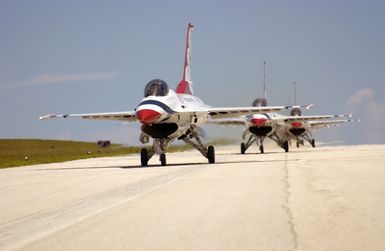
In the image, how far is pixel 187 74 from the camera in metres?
39.0

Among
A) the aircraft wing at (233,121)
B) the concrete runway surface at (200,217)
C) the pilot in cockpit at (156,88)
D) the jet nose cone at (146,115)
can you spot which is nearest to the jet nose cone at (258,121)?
the aircraft wing at (233,121)

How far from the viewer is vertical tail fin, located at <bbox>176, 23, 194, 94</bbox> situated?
37131 millimetres

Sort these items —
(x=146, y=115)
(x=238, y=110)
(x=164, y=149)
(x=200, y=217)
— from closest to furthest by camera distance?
1. (x=200, y=217)
2. (x=146, y=115)
3. (x=164, y=149)
4. (x=238, y=110)

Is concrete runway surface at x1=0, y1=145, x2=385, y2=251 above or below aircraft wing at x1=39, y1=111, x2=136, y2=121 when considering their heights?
below

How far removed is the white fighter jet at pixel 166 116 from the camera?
2742cm

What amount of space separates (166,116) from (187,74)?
1093cm

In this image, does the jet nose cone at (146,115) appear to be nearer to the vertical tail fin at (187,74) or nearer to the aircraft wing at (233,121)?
the vertical tail fin at (187,74)

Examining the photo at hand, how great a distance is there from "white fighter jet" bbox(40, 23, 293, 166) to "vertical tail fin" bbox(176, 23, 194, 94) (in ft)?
6.98

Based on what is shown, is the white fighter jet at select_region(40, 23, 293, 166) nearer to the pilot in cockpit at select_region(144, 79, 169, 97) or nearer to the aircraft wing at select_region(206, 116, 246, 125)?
the pilot in cockpit at select_region(144, 79, 169, 97)

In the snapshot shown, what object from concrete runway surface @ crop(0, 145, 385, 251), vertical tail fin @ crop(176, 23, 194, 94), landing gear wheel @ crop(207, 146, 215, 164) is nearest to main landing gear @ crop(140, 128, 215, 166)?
landing gear wheel @ crop(207, 146, 215, 164)

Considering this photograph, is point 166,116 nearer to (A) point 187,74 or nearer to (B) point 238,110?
(B) point 238,110

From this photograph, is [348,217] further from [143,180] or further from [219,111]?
[219,111]

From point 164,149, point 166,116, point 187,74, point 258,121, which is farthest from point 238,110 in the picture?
point 258,121

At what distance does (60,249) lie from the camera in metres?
7.29
